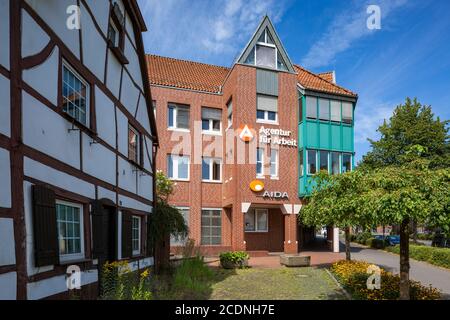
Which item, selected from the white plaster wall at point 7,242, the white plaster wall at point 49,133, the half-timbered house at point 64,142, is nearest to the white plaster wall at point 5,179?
the half-timbered house at point 64,142

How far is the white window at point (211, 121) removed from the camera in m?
23.8

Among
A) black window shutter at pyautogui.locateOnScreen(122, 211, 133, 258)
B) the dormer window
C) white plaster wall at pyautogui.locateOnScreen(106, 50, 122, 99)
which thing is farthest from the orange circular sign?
white plaster wall at pyautogui.locateOnScreen(106, 50, 122, 99)

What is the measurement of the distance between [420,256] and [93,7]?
61.2 ft

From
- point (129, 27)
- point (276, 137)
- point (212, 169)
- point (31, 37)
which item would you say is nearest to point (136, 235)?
point (129, 27)

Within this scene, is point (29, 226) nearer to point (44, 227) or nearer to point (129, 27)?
point (44, 227)

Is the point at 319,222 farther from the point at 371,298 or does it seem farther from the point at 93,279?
the point at 93,279

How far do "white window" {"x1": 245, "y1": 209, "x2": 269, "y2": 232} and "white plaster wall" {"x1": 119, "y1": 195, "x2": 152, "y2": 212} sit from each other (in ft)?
35.6

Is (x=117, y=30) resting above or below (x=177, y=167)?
above

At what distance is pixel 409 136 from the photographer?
28.7 m

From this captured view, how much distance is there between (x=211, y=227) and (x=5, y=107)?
18.9 meters

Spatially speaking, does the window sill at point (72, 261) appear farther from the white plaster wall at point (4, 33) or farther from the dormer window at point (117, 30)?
the dormer window at point (117, 30)

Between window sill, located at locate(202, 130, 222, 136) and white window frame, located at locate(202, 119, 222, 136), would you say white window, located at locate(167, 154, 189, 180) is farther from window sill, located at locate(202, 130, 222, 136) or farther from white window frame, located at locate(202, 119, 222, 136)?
white window frame, located at locate(202, 119, 222, 136)

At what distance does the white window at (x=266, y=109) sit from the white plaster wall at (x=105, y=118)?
13.7 m

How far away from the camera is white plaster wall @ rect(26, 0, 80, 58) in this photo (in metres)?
6.09
